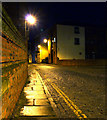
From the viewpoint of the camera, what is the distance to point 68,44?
3353 centimetres

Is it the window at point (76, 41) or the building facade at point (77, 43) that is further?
the window at point (76, 41)

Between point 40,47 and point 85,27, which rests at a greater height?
point 85,27

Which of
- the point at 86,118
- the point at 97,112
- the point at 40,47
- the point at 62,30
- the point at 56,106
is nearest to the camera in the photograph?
the point at 86,118

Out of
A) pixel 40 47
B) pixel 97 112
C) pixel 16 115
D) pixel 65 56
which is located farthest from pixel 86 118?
pixel 40 47

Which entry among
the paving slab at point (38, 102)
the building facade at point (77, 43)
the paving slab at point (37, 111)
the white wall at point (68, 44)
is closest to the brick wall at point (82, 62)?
the building facade at point (77, 43)

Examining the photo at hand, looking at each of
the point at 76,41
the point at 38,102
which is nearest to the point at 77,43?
the point at 76,41

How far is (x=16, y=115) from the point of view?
144 inches

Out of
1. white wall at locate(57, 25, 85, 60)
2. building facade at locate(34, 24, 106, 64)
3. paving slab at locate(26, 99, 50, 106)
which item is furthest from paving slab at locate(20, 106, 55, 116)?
white wall at locate(57, 25, 85, 60)

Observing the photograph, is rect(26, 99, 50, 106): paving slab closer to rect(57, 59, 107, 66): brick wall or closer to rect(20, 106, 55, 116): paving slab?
rect(20, 106, 55, 116): paving slab

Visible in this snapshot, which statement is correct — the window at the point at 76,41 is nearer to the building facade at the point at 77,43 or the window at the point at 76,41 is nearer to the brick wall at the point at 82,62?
the building facade at the point at 77,43

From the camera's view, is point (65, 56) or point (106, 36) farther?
point (106, 36)

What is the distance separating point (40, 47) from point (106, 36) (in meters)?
25.4

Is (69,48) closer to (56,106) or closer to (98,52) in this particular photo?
(98,52)

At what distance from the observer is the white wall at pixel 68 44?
107 ft
